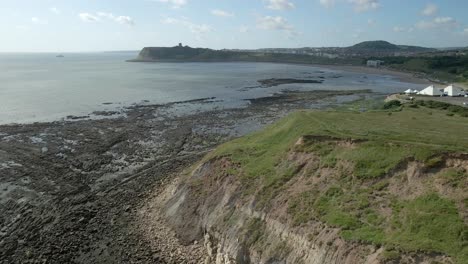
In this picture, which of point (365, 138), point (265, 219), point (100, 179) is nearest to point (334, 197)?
point (265, 219)

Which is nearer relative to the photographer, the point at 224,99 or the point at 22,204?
the point at 22,204

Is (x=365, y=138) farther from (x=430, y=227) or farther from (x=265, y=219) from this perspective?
(x=265, y=219)

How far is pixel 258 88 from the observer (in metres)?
121

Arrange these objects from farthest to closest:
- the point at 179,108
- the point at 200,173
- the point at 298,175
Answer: the point at 179,108, the point at 200,173, the point at 298,175

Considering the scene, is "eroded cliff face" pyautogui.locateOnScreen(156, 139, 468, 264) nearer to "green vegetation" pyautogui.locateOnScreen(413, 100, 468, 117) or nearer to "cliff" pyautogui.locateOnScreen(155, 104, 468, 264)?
"cliff" pyautogui.locateOnScreen(155, 104, 468, 264)

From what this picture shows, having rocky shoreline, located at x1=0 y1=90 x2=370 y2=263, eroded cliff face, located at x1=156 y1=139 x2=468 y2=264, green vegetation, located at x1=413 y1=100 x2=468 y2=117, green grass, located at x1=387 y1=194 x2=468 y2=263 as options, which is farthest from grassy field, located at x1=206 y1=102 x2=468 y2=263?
green vegetation, located at x1=413 y1=100 x2=468 y2=117

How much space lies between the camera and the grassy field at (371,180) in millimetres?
19469

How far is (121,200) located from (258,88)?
293 ft

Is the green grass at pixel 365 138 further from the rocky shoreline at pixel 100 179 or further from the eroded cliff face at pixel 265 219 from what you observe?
the rocky shoreline at pixel 100 179

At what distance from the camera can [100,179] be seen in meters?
41.7

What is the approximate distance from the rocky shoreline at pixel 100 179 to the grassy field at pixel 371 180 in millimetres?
8162

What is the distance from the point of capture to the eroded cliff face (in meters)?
20.6

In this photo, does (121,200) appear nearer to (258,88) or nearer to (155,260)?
(155,260)


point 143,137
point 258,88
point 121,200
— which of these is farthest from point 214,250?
point 258,88
